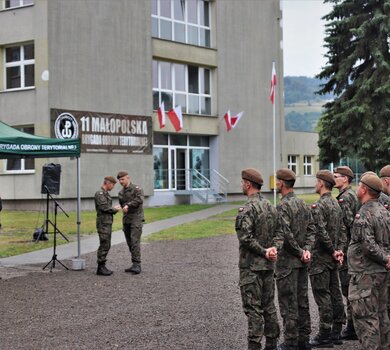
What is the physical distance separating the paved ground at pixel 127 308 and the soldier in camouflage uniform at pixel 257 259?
0.71 metres

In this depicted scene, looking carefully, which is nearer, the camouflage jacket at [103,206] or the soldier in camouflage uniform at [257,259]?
the soldier in camouflage uniform at [257,259]

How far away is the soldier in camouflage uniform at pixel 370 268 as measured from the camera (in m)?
5.63

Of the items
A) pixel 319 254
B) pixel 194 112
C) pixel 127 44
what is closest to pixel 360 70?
pixel 194 112

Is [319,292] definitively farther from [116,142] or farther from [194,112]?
[194,112]

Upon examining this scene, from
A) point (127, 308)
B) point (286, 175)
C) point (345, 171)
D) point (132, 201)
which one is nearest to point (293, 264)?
point (286, 175)

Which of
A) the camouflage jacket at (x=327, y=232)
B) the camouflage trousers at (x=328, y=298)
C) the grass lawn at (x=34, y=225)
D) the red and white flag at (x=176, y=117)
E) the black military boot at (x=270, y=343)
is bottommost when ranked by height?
the grass lawn at (x=34, y=225)

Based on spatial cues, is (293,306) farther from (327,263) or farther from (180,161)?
(180,161)

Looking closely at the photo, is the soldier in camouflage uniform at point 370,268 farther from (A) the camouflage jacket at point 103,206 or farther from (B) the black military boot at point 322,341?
(A) the camouflage jacket at point 103,206

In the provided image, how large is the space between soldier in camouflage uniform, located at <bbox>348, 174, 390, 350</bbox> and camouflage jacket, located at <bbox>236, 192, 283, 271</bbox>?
830 mm

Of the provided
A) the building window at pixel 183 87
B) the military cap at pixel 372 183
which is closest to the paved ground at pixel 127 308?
the military cap at pixel 372 183

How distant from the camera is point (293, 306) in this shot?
6453 mm

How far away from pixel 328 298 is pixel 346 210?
1177 mm

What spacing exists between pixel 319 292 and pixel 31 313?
4.05 meters

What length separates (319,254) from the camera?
701 centimetres
